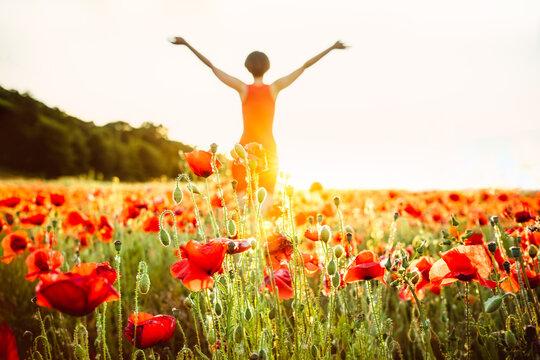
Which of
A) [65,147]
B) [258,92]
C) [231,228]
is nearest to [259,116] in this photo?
[258,92]

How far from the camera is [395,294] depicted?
2688 mm

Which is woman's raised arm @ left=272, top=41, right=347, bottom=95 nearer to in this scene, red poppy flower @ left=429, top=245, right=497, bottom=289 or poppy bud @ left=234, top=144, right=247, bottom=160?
poppy bud @ left=234, top=144, right=247, bottom=160

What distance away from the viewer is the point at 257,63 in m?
4.85

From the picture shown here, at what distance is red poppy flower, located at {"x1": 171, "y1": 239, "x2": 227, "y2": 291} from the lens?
1062 millimetres

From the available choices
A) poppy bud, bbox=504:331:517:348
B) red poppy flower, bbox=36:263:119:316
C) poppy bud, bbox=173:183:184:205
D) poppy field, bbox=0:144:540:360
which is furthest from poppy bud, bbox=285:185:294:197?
poppy bud, bbox=504:331:517:348

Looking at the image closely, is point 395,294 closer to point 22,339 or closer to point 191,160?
point 191,160

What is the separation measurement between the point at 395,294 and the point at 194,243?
2.01 meters

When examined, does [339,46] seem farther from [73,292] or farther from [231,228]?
[73,292]

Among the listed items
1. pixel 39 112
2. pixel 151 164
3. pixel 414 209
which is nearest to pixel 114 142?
pixel 151 164

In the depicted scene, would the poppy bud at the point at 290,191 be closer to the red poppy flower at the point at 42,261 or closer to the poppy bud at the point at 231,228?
the poppy bud at the point at 231,228

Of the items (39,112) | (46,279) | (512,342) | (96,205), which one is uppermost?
(39,112)

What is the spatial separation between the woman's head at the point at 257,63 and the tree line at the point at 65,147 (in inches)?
963

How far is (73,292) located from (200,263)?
324 mm

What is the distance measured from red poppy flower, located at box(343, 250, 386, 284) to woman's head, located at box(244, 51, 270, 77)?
3.94 metres
